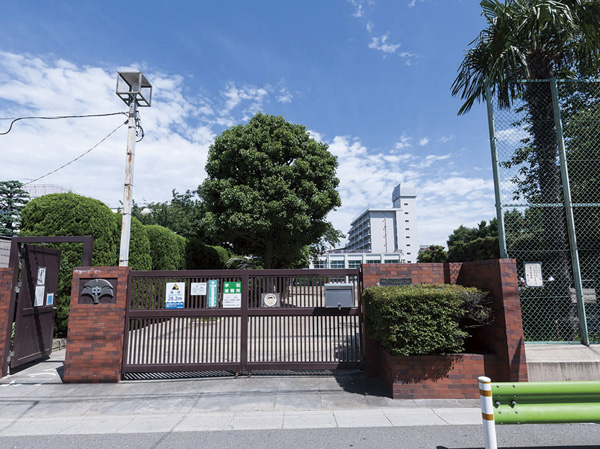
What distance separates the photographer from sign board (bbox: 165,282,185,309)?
20.7ft

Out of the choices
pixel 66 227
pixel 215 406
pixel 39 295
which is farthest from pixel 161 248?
pixel 215 406

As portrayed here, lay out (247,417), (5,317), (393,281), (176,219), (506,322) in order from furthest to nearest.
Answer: (176,219) → (5,317) → (393,281) → (506,322) → (247,417)

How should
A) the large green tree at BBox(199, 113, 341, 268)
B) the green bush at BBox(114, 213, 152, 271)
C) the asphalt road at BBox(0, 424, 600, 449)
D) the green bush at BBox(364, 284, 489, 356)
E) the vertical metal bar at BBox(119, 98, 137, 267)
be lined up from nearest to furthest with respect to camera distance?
the asphalt road at BBox(0, 424, 600, 449) → the green bush at BBox(364, 284, 489, 356) → the vertical metal bar at BBox(119, 98, 137, 267) → the green bush at BBox(114, 213, 152, 271) → the large green tree at BBox(199, 113, 341, 268)

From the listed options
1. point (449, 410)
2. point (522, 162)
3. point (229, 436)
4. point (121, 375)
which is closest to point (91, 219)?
point (121, 375)

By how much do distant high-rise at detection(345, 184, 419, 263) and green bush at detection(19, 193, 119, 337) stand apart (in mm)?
97147

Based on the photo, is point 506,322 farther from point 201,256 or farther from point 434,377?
point 201,256

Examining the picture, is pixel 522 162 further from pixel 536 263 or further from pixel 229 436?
pixel 229 436

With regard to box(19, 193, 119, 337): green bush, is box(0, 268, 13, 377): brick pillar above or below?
below

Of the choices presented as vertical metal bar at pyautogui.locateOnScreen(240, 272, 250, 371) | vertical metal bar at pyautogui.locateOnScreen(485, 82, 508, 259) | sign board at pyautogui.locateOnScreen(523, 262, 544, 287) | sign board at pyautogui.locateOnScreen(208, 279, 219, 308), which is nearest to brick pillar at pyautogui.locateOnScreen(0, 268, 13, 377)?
sign board at pyautogui.locateOnScreen(208, 279, 219, 308)

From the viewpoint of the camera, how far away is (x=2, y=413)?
4844 millimetres

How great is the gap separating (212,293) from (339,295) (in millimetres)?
2402

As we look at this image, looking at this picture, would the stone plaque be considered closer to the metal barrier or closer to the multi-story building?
the metal barrier

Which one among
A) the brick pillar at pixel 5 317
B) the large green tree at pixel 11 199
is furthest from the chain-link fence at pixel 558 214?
the large green tree at pixel 11 199

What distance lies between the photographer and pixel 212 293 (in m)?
6.43
